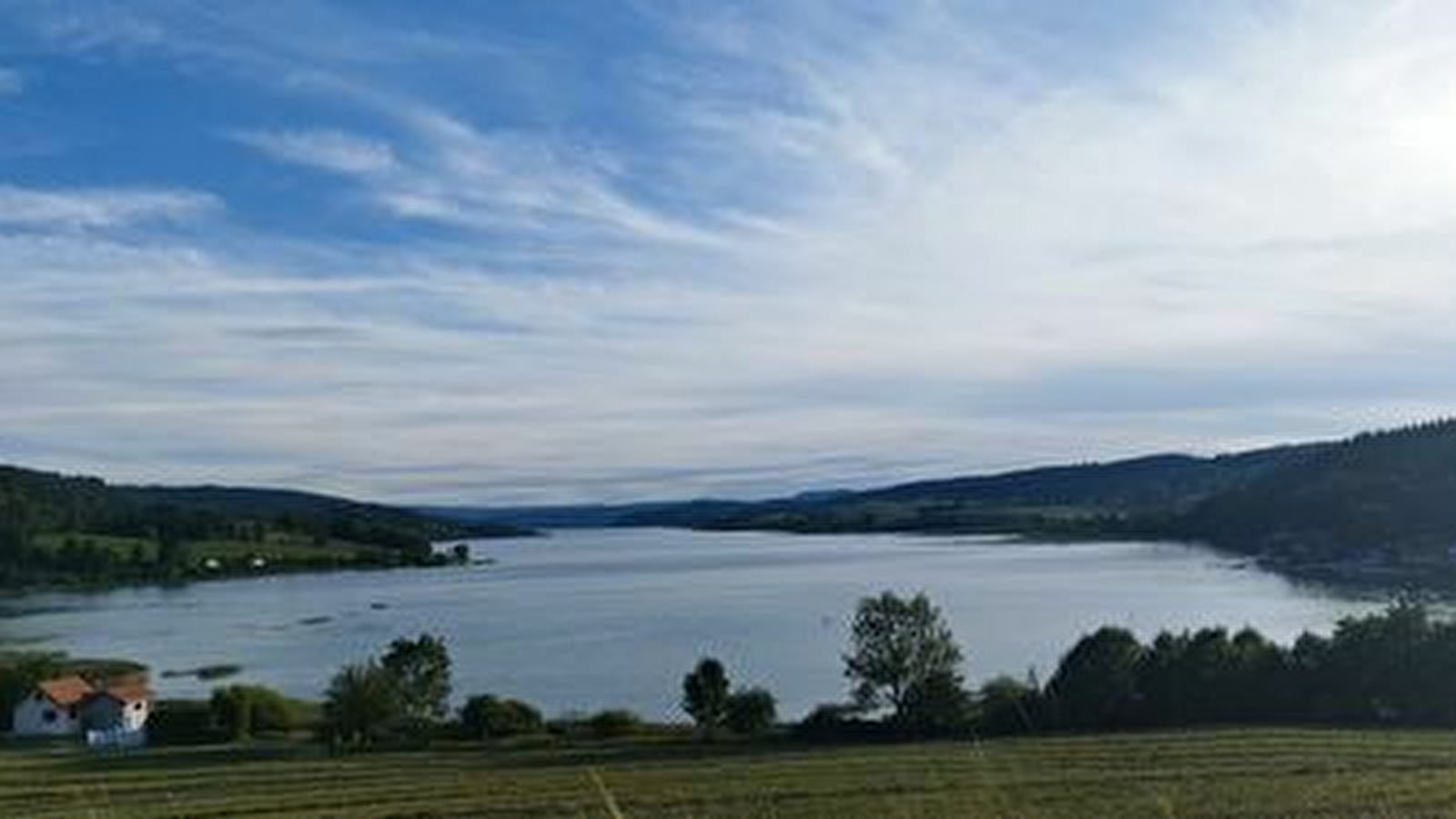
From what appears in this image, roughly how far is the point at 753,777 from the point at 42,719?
1864 inches

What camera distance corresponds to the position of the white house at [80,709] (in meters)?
72.2

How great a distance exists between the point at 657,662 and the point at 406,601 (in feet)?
223

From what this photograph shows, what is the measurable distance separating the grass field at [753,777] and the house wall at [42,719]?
50.4ft

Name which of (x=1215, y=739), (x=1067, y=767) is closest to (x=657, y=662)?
(x=1215, y=739)

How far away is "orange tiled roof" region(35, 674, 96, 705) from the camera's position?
245ft

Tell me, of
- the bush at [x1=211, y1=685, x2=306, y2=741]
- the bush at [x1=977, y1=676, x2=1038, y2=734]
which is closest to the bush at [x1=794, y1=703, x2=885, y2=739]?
the bush at [x1=977, y1=676, x2=1038, y2=734]

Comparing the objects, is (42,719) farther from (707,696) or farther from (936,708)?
(936,708)

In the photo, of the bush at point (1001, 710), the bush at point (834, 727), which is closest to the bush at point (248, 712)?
the bush at point (834, 727)

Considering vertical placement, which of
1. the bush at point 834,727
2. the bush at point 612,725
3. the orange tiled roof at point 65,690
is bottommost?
the bush at point 834,727

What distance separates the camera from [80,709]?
74.1 meters

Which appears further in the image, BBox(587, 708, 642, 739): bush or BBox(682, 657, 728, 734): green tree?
BBox(682, 657, 728, 734): green tree

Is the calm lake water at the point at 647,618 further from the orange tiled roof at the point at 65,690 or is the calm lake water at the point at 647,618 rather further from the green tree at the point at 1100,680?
the green tree at the point at 1100,680

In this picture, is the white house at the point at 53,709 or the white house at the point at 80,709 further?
the white house at the point at 53,709

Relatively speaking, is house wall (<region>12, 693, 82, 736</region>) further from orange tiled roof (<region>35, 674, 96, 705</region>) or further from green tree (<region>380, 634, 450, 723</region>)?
green tree (<region>380, 634, 450, 723</region>)
